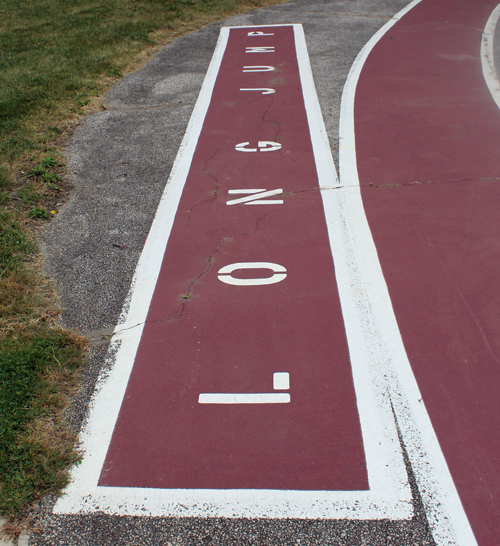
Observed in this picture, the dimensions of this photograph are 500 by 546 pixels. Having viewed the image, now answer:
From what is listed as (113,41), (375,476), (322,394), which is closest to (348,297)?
(322,394)

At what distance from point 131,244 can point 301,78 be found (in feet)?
21.5

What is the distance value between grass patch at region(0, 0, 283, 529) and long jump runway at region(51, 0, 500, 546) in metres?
0.39

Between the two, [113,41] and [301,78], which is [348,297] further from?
[113,41]

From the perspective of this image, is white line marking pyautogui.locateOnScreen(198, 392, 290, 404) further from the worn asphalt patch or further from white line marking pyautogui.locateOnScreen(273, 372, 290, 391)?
the worn asphalt patch

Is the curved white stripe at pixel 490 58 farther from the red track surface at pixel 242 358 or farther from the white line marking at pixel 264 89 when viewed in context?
the red track surface at pixel 242 358

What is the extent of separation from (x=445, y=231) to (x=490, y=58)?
7775 mm

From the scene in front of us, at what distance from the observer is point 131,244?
19.9 feet

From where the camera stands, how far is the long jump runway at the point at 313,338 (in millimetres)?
3523

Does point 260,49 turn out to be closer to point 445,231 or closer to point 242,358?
point 445,231

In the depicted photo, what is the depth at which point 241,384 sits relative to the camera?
4.24 metres

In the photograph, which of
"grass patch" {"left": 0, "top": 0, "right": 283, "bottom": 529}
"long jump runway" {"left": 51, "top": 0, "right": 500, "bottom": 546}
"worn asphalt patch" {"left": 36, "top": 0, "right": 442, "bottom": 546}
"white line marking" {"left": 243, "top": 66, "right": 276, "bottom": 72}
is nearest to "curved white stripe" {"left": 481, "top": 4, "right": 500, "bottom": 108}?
"long jump runway" {"left": 51, "top": 0, "right": 500, "bottom": 546}

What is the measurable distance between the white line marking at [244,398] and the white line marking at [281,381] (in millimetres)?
61

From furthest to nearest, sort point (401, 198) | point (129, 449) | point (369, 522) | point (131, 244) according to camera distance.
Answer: point (401, 198)
point (131, 244)
point (129, 449)
point (369, 522)

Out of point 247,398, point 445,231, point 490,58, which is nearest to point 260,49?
point 490,58
